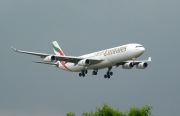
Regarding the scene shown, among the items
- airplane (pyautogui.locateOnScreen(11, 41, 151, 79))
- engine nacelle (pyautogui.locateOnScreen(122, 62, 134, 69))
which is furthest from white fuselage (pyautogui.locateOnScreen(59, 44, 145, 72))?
engine nacelle (pyautogui.locateOnScreen(122, 62, 134, 69))

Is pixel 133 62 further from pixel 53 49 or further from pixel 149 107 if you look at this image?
pixel 149 107

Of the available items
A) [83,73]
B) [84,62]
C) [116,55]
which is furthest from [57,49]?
[116,55]

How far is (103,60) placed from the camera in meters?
147

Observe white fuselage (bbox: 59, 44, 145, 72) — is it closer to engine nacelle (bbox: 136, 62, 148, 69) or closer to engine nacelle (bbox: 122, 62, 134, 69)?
engine nacelle (bbox: 122, 62, 134, 69)

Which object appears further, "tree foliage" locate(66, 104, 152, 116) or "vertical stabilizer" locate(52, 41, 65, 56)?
"vertical stabilizer" locate(52, 41, 65, 56)

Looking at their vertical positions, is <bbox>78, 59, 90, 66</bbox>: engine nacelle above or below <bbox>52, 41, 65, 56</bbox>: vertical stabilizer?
below

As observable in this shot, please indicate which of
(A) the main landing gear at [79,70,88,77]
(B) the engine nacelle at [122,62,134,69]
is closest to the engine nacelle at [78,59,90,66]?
(A) the main landing gear at [79,70,88,77]

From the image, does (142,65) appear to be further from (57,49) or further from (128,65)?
(57,49)

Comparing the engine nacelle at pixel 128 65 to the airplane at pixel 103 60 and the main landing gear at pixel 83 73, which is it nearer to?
the airplane at pixel 103 60

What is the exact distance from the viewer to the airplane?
143 metres

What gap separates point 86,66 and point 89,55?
4.57 meters

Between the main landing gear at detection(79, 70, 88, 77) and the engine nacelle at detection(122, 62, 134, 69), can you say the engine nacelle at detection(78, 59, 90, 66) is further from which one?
the engine nacelle at detection(122, 62, 134, 69)

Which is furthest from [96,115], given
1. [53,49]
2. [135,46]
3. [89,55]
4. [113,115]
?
[53,49]

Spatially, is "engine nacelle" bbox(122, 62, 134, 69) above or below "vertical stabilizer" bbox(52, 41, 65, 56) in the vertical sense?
below
